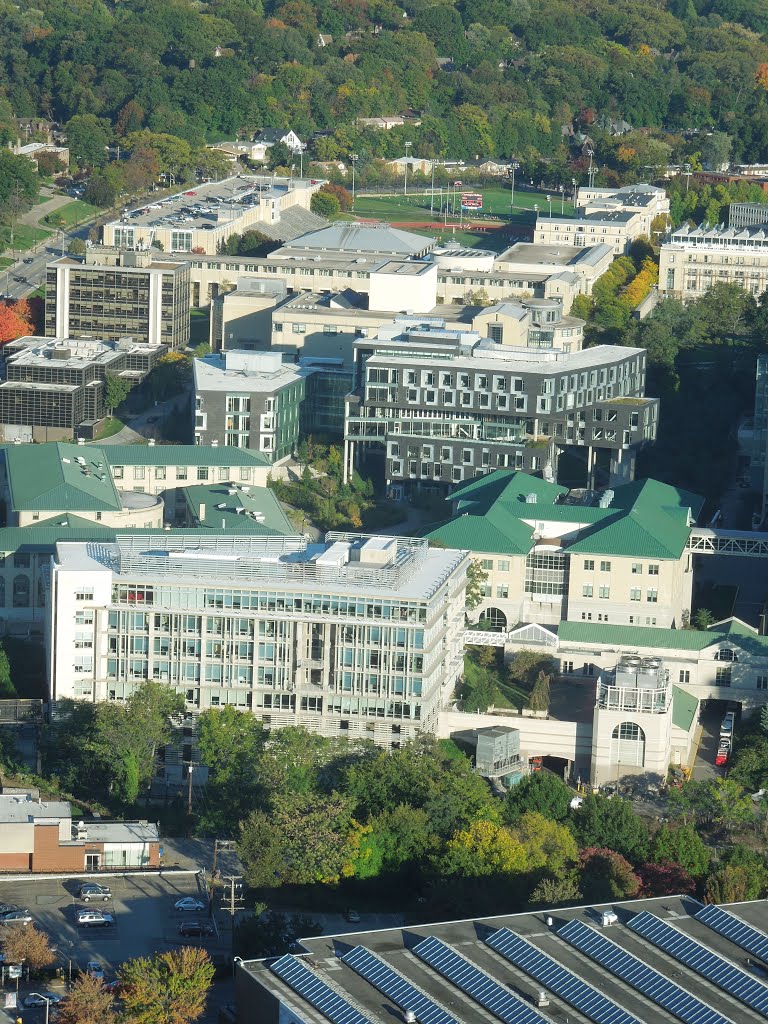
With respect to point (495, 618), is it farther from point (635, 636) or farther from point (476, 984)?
point (476, 984)

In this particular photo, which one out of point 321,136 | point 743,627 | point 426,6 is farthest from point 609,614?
point 426,6

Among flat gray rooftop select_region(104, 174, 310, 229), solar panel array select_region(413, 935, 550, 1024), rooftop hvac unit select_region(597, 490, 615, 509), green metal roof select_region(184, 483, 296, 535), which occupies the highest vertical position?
flat gray rooftop select_region(104, 174, 310, 229)

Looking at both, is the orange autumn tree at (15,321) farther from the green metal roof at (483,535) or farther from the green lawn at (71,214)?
the green metal roof at (483,535)

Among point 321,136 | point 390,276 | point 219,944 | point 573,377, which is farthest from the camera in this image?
point 321,136

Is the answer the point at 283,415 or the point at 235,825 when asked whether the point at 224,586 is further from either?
the point at 283,415

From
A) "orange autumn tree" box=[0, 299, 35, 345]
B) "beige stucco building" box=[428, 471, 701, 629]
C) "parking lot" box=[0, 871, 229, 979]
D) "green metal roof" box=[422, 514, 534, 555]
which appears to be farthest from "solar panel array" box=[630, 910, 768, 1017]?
"orange autumn tree" box=[0, 299, 35, 345]

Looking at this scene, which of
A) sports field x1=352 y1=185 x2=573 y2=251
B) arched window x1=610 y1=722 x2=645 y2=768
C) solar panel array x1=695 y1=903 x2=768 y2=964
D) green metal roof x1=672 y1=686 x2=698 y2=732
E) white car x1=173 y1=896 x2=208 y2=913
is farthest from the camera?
sports field x1=352 y1=185 x2=573 y2=251

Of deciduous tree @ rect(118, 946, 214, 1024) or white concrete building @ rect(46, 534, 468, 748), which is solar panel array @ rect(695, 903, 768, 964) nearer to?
deciduous tree @ rect(118, 946, 214, 1024)
